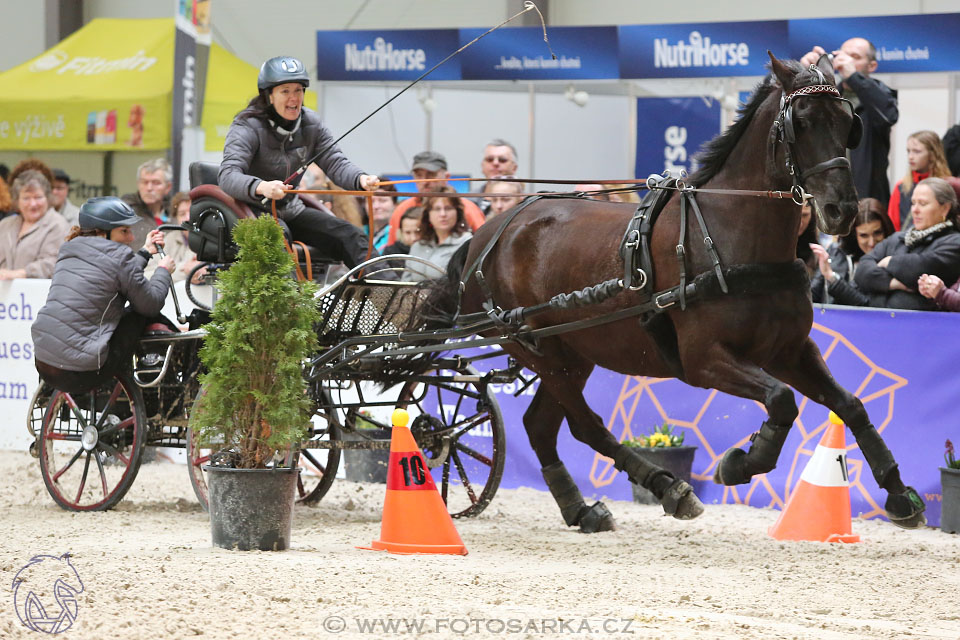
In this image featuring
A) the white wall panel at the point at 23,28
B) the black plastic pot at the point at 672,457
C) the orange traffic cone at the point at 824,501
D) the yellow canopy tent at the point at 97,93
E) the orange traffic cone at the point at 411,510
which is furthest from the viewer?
the white wall panel at the point at 23,28

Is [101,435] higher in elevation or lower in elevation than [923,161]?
lower

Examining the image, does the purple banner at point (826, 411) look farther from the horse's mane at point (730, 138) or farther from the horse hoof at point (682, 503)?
the horse's mane at point (730, 138)

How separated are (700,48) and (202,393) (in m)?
5.84

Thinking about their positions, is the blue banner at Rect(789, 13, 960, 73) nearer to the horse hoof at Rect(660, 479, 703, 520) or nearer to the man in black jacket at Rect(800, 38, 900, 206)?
the man in black jacket at Rect(800, 38, 900, 206)

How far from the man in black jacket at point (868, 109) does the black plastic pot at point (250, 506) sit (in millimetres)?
4487

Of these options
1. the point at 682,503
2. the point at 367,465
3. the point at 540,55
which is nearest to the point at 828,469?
the point at 682,503

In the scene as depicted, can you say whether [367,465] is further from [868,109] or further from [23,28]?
[23,28]

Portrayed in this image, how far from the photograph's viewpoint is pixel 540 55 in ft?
38.5

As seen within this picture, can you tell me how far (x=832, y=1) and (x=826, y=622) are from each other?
11671 millimetres

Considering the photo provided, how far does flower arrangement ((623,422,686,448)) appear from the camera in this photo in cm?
786

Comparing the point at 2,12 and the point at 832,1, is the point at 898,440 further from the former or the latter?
the point at 2,12

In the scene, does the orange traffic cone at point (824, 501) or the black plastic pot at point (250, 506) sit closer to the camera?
the black plastic pot at point (250, 506)

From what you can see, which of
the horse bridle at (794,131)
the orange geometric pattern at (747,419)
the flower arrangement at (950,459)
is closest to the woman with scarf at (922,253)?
the orange geometric pattern at (747,419)

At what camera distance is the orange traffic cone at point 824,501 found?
21.5ft
